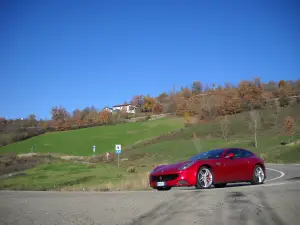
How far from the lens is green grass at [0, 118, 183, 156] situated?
85750 millimetres

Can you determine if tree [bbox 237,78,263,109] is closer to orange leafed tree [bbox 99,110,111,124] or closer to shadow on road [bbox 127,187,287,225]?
orange leafed tree [bbox 99,110,111,124]

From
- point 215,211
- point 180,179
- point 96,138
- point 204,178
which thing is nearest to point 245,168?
point 204,178

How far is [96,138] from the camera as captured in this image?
95.9m

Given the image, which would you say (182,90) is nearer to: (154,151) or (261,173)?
(154,151)

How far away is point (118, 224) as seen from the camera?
19.9 feet

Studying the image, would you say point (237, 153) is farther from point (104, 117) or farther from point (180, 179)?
point (104, 117)

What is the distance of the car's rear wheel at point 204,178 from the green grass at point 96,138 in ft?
233

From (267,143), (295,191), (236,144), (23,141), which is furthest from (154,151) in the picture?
(295,191)

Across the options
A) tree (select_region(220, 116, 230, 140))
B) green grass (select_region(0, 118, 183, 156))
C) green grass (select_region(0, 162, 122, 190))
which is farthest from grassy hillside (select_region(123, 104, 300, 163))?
green grass (select_region(0, 162, 122, 190))

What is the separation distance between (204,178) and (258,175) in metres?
2.67

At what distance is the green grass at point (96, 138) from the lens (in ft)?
281

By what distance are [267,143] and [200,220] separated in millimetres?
59575

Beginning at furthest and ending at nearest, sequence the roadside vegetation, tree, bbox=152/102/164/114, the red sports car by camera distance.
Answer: tree, bbox=152/102/164/114
the roadside vegetation
the red sports car

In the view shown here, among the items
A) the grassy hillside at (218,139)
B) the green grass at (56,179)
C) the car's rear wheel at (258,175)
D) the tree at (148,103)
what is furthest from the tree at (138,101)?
the car's rear wheel at (258,175)
